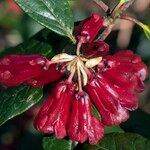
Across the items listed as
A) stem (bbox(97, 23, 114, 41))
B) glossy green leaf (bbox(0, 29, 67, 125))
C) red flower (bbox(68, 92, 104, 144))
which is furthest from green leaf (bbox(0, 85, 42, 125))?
stem (bbox(97, 23, 114, 41))

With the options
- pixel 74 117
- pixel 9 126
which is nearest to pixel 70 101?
pixel 74 117

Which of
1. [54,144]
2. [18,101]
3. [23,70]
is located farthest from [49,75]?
[54,144]

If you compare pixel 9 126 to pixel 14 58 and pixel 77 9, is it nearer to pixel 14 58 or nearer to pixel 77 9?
pixel 77 9

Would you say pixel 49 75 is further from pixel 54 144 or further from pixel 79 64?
pixel 54 144

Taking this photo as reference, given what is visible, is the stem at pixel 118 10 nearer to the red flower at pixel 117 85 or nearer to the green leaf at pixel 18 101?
the red flower at pixel 117 85

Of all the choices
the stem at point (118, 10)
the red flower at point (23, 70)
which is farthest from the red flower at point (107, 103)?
the stem at point (118, 10)
